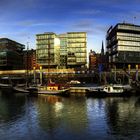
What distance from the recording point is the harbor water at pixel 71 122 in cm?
6097

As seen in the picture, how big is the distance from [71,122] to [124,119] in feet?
41.3

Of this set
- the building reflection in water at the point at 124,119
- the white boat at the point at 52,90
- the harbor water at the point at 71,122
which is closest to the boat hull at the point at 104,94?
the white boat at the point at 52,90

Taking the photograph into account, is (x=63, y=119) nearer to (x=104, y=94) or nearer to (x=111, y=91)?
(x=104, y=94)

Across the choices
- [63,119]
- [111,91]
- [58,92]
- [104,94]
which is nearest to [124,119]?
[63,119]

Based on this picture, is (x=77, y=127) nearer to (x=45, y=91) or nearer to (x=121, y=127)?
(x=121, y=127)

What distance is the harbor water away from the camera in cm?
6097

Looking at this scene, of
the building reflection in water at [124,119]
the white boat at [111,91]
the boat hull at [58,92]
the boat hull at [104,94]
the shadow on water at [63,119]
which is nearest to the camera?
the building reflection in water at [124,119]

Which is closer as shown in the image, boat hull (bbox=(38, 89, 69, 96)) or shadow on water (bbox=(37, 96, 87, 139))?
shadow on water (bbox=(37, 96, 87, 139))

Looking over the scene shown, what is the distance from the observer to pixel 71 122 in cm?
7288

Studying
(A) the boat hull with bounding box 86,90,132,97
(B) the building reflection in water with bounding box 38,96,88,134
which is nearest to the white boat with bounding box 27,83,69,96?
(A) the boat hull with bounding box 86,90,132,97

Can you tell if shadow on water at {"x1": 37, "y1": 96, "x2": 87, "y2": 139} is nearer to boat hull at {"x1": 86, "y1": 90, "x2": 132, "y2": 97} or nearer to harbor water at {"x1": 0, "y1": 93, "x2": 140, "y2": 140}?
harbor water at {"x1": 0, "y1": 93, "x2": 140, "y2": 140}

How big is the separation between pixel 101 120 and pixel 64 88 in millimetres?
64866

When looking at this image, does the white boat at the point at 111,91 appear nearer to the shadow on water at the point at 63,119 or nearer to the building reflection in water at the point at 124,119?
the building reflection in water at the point at 124,119

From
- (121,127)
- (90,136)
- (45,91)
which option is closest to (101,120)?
(121,127)
